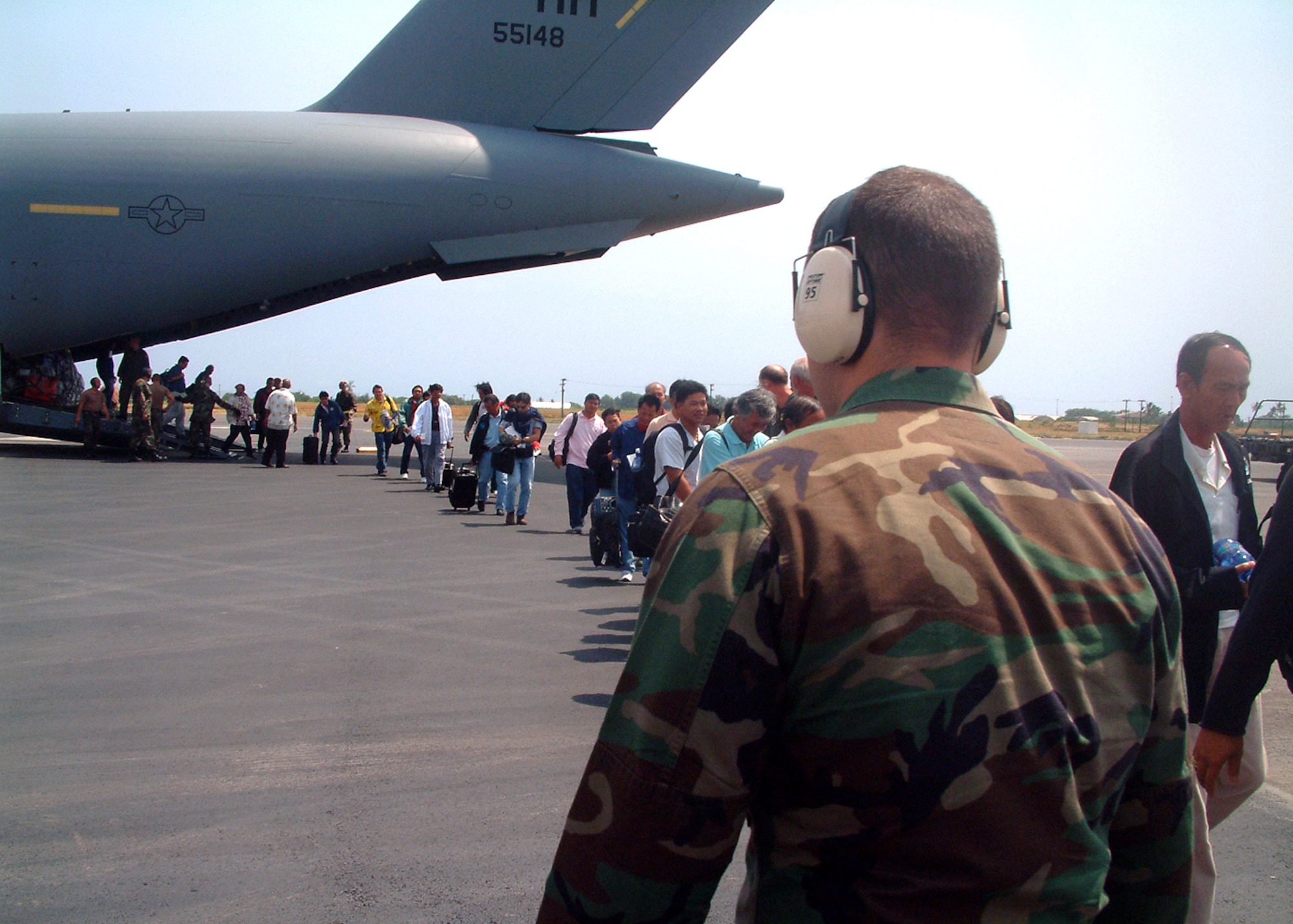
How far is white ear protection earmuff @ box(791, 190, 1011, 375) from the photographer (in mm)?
1417

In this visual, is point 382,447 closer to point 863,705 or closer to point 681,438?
point 681,438

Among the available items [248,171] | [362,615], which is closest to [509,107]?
[248,171]

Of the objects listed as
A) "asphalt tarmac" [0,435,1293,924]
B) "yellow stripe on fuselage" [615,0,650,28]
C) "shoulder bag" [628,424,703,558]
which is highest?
"yellow stripe on fuselage" [615,0,650,28]

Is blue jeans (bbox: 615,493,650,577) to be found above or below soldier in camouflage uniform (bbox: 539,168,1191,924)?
below

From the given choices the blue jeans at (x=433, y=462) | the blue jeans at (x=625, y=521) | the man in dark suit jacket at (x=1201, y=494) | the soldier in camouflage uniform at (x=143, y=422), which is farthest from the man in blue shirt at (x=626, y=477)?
the soldier in camouflage uniform at (x=143, y=422)

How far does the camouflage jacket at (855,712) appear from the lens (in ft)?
3.84

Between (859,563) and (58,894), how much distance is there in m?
3.17

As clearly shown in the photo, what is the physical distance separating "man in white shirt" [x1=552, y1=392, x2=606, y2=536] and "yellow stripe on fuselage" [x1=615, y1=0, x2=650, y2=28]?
29.1ft

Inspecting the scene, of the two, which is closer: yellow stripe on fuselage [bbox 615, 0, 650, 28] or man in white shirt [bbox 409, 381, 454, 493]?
man in white shirt [bbox 409, 381, 454, 493]

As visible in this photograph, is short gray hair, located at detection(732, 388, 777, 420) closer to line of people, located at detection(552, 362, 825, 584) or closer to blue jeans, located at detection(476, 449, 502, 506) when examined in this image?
line of people, located at detection(552, 362, 825, 584)

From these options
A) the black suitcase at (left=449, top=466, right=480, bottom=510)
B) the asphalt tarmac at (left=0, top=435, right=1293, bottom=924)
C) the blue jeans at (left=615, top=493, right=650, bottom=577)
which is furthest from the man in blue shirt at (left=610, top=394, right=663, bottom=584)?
the black suitcase at (left=449, top=466, right=480, bottom=510)

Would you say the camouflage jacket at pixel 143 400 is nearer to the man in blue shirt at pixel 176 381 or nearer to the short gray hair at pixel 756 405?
the man in blue shirt at pixel 176 381

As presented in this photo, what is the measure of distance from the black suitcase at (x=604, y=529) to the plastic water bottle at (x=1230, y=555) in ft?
20.8

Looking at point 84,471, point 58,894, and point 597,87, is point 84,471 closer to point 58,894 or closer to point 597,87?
point 597,87
